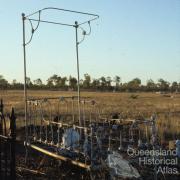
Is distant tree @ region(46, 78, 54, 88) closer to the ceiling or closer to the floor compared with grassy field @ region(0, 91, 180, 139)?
closer to the ceiling

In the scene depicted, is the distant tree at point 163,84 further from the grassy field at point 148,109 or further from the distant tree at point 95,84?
the grassy field at point 148,109

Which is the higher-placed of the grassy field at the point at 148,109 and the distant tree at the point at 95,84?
the distant tree at the point at 95,84

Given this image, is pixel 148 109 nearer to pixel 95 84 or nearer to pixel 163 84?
pixel 95 84

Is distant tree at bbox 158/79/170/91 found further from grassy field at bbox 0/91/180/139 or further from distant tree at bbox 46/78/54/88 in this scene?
grassy field at bbox 0/91/180/139

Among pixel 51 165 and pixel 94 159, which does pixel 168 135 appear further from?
pixel 94 159

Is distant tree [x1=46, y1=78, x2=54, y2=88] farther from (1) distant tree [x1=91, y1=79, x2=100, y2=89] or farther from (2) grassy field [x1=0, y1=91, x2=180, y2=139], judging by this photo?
(2) grassy field [x1=0, y1=91, x2=180, y2=139]

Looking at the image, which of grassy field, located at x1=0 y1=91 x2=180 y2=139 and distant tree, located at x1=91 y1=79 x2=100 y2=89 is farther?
distant tree, located at x1=91 y1=79 x2=100 y2=89

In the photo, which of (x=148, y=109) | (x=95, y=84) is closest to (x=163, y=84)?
(x=95, y=84)

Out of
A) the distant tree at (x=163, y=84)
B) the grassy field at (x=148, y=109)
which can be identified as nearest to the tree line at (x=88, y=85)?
the distant tree at (x=163, y=84)

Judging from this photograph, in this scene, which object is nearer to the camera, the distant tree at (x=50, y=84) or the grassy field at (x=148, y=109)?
the grassy field at (x=148, y=109)

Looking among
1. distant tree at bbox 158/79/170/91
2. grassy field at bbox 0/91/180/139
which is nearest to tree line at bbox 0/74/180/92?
distant tree at bbox 158/79/170/91

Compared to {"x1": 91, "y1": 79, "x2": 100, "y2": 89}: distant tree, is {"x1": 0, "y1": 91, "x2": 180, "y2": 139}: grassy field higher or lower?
lower

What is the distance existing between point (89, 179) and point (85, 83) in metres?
111

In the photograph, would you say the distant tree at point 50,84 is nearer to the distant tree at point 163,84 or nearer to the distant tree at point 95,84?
the distant tree at point 95,84
